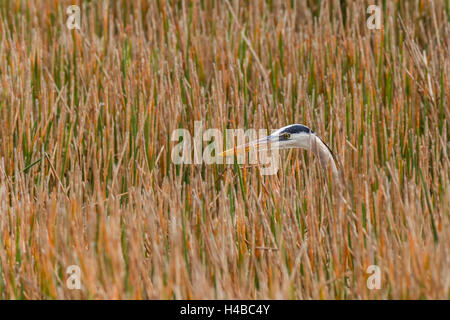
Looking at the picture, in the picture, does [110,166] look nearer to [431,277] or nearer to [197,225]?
[197,225]

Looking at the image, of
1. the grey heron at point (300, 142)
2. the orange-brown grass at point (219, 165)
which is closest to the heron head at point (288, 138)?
the grey heron at point (300, 142)

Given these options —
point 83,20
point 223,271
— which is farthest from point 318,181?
point 83,20

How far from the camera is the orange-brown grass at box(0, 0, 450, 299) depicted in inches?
101

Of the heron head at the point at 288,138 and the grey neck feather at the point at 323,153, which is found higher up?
the heron head at the point at 288,138

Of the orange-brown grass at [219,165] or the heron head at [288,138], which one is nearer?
the orange-brown grass at [219,165]

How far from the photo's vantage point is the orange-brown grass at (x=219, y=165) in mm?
2574

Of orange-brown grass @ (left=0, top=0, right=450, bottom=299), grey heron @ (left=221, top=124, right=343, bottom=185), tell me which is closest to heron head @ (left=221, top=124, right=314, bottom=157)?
grey heron @ (left=221, top=124, right=343, bottom=185)

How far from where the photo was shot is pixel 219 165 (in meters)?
3.52

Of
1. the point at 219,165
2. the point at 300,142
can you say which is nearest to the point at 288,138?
the point at 300,142

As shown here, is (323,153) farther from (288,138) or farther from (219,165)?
(219,165)

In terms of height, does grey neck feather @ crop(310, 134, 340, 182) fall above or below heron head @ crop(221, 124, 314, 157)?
below

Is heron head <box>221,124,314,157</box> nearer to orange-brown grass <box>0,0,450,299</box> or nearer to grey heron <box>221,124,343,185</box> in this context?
grey heron <box>221,124,343,185</box>

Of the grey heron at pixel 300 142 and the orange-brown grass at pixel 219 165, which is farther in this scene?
the grey heron at pixel 300 142

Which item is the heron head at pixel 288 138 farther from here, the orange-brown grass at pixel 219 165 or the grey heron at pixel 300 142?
the orange-brown grass at pixel 219 165
